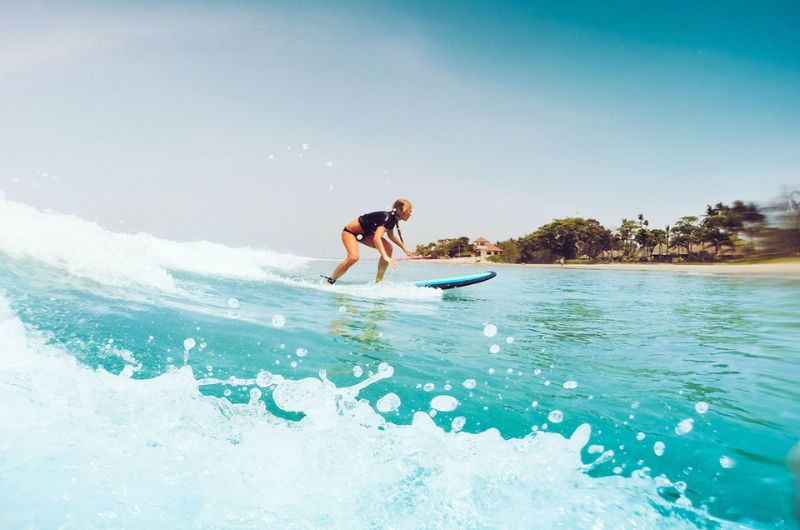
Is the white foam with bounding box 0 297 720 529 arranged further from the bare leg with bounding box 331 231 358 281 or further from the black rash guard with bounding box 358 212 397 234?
the bare leg with bounding box 331 231 358 281

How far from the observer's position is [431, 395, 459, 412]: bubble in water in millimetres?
2857

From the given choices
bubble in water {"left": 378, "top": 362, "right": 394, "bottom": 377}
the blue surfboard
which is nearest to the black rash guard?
the blue surfboard

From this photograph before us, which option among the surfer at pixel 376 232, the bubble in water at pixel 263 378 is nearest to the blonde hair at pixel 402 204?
the surfer at pixel 376 232

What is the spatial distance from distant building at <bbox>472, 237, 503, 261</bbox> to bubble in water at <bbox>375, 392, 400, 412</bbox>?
10724cm

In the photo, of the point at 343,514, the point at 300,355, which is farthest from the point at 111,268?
the point at 343,514

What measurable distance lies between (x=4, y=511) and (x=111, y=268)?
7.29 meters

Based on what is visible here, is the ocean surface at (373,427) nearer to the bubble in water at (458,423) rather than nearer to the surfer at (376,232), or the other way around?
the bubble in water at (458,423)

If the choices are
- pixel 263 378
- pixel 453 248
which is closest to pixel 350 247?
pixel 263 378

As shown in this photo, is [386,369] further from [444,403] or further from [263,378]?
[263,378]

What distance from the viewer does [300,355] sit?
3920 millimetres

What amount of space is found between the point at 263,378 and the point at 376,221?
709 centimetres

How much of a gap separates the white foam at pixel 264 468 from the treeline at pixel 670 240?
4.11 feet

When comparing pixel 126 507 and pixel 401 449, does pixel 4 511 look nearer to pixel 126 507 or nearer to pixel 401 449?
pixel 126 507

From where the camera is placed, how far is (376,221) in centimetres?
999
